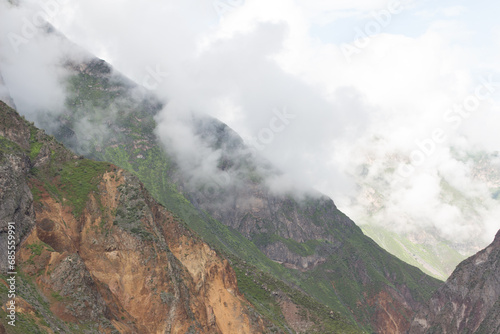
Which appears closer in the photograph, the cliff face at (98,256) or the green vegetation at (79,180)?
the cliff face at (98,256)

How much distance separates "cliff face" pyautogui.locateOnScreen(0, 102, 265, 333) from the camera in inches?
2815

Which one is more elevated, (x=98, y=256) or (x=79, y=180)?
(x=79, y=180)

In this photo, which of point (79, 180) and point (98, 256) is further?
point (79, 180)

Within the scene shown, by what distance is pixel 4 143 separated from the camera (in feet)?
284

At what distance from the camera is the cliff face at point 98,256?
71.5 metres

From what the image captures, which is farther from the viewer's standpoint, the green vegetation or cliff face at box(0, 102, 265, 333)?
the green vegetation

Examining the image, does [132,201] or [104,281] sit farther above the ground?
[132,201]

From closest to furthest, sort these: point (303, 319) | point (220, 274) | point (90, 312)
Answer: point (90, 312), point (220, 274), point (303, 319)

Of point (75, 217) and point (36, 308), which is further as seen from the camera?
point (75, 217)

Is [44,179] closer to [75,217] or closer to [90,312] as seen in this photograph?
[75,217]

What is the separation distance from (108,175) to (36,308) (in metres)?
47.4

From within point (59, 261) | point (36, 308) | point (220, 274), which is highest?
point (220, 274)

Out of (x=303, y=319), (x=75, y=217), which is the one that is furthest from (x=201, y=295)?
(x=303, y=319)

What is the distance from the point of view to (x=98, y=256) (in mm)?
89062
